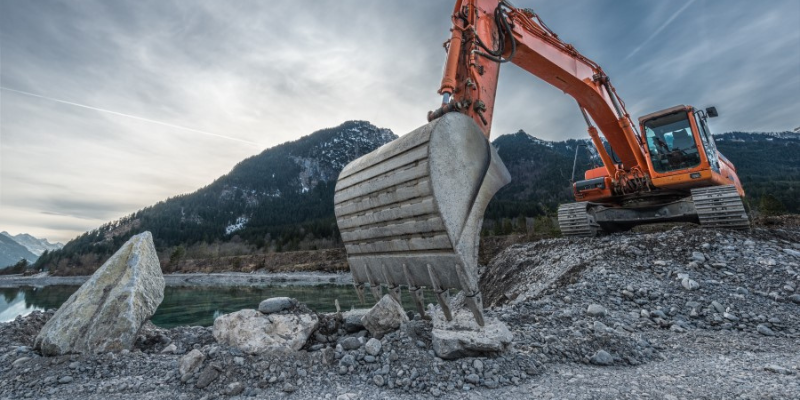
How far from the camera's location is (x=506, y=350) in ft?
11.8

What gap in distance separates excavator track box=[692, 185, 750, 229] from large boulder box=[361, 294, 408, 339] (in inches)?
343

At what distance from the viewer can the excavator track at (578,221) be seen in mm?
10781

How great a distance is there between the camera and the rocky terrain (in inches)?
122

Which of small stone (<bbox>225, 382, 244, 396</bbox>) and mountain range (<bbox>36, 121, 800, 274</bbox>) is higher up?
mountain range (<bbox>36, 121, 800, 274</bbox>)

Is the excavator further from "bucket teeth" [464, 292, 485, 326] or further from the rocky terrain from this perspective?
the rocky terrain

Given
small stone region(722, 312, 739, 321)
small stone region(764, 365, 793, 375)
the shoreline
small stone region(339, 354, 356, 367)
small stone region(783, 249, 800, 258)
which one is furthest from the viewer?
the shoreline

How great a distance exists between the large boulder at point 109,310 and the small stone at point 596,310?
6.52 metres

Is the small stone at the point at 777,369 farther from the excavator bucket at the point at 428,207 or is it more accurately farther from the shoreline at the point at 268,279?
the shoreline at the point at 268,279

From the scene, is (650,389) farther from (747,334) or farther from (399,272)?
(747,334)

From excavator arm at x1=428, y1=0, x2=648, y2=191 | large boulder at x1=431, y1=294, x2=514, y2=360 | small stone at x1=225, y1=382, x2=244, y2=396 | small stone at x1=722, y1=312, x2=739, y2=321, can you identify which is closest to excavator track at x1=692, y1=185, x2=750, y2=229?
excavator arm at x1=428, y1=0, x2=648, y2=191

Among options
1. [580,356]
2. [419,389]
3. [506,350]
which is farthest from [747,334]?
[419,389]

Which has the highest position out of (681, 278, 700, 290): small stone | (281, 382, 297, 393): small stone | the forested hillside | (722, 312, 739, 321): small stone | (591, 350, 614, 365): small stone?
the forested hillside

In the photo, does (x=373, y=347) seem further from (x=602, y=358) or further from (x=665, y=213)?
(x=665, y=213)

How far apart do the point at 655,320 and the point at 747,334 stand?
3.21 ft
